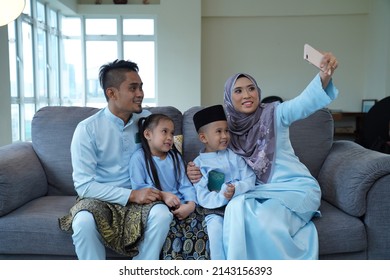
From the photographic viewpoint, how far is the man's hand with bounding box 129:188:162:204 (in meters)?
1.67

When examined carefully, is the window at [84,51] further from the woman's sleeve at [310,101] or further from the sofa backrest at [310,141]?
the woman's sleeve at [310,101]

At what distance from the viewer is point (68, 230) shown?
161cm

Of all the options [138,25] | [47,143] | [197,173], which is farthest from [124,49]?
[197,173]

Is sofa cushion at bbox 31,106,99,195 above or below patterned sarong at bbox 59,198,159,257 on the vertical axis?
above

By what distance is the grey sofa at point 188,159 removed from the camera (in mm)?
1660

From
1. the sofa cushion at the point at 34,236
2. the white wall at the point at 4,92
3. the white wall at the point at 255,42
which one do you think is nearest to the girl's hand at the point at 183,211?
the sofa cushion at the point at 34,236

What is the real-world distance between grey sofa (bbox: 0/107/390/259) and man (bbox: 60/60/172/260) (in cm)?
14

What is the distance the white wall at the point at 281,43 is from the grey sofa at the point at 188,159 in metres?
5.39

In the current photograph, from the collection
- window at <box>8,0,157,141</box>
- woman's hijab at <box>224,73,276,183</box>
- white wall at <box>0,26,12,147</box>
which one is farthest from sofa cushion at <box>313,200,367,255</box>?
window at <box>8,0,157,141</box>

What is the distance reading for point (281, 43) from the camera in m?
7.38

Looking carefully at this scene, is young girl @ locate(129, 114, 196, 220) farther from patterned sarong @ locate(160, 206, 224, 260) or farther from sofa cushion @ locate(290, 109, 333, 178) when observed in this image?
sofa cushion @ locate(290, 109, 333, 178)

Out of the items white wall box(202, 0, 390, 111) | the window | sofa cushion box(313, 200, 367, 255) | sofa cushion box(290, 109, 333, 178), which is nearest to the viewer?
sofa cushion box(313, 200, 367, 255)

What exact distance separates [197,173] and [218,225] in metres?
0.29
